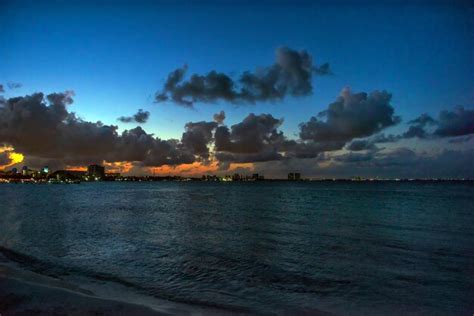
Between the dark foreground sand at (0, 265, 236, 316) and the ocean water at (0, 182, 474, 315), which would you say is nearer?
the dark foreground sand at (0, 265, 236, 316)

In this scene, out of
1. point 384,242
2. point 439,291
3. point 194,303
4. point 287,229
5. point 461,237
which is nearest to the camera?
point 194,303

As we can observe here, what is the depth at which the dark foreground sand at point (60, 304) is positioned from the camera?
10.9 m

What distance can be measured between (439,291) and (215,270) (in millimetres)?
11271

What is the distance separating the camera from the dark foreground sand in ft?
35.7

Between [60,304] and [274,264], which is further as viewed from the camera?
[274,264]

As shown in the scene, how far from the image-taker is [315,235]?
32.1m

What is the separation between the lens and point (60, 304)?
11.6 m

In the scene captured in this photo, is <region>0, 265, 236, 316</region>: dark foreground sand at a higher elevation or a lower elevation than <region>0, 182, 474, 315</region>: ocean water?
higher

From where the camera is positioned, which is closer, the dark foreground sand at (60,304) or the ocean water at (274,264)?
the dark foreground sand at (60,304)

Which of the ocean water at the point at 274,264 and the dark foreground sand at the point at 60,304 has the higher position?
the dark foreground sand at the point at 60,304

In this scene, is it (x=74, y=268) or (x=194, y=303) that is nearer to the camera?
(x=194, y=303)

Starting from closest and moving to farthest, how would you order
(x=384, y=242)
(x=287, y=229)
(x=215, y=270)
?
(x=215, y=270), (x=384, y=242), (x=287, y=229)

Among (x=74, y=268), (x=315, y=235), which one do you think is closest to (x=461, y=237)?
(x=315, y=235)

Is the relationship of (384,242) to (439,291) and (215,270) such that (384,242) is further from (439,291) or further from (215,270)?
(215,270)
